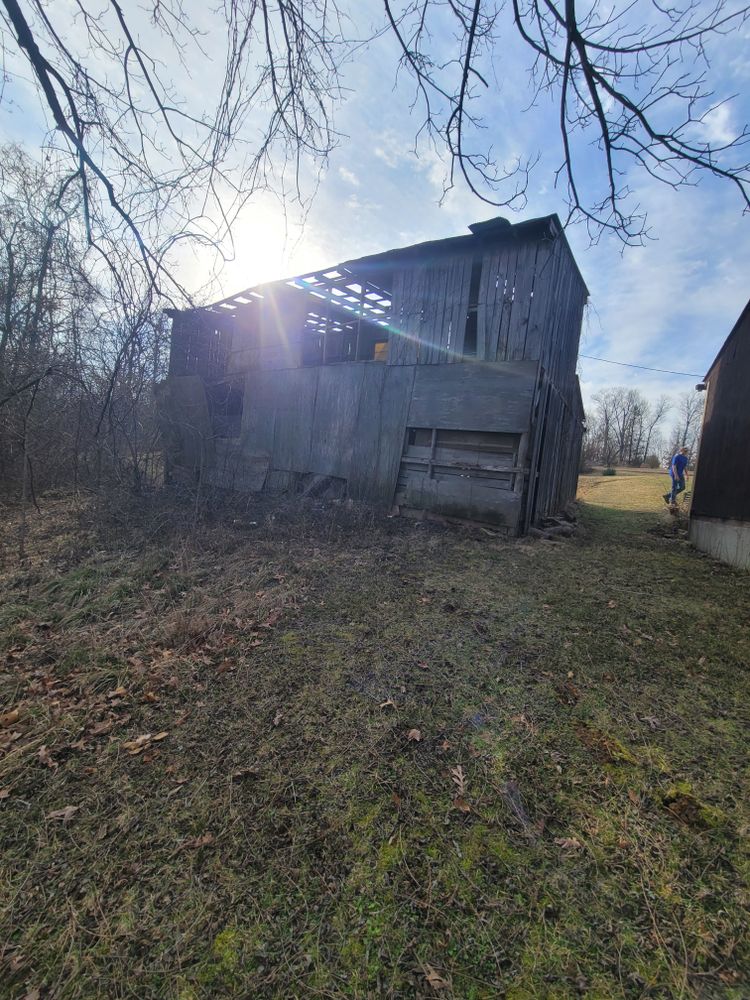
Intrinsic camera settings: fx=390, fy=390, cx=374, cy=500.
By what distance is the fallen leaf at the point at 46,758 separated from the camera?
2.24 metres

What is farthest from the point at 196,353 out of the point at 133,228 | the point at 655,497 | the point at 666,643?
the point at 655,497

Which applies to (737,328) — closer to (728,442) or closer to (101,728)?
(728,442)

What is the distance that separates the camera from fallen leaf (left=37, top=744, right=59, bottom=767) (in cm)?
224

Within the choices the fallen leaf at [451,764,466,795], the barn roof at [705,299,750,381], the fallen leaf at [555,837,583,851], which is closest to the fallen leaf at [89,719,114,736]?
the fallen leaf at [451,764,466,795]

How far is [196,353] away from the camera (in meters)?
13.9

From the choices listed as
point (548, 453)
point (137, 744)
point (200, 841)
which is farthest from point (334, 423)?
point (200, 841)

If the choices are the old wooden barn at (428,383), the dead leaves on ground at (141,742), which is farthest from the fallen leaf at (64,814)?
the old wooden barn at (428,383)

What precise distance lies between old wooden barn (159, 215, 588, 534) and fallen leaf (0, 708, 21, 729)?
4.91 metres

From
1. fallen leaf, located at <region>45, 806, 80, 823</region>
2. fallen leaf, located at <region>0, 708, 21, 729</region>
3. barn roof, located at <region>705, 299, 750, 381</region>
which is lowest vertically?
fallen leaf, located at <region>0, 708, 21, 729</region>

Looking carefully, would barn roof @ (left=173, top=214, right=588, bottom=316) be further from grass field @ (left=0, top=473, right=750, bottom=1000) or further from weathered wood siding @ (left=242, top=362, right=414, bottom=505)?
grass field @ (left=0, top=473, right=750, bottom=1000)

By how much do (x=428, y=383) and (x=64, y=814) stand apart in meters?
8.36

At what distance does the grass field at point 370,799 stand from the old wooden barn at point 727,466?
3.18m

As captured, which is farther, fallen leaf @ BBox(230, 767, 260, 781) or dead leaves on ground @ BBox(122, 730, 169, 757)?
dead leaves on ground @ BBox(122, 730, 169, 757)

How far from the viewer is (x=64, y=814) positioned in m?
1.92
